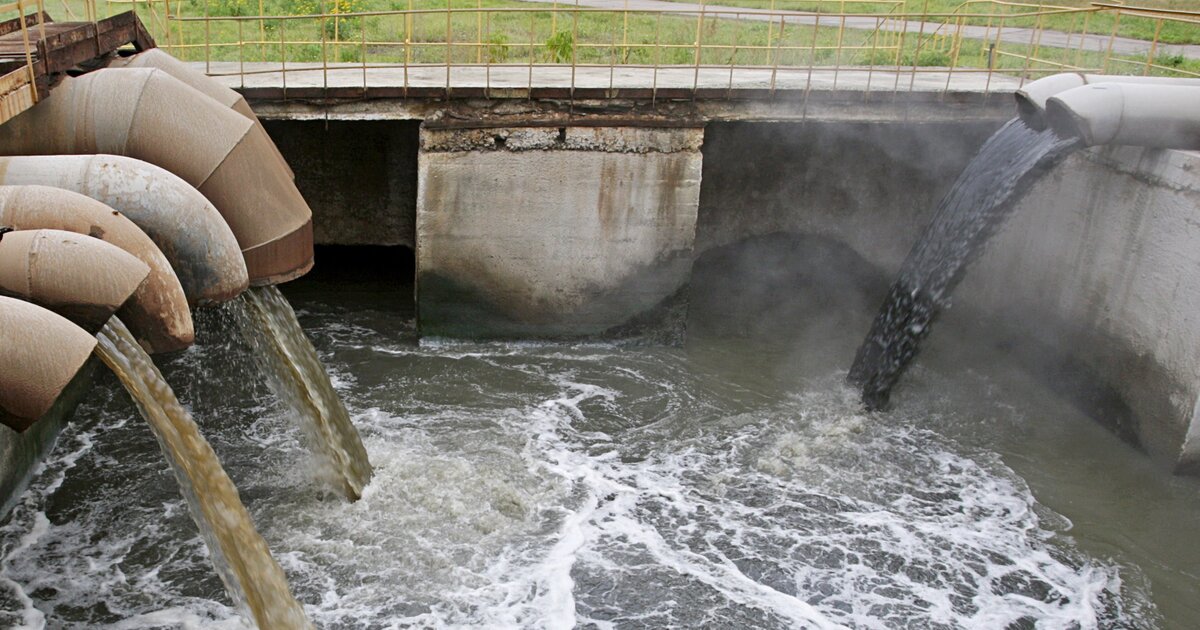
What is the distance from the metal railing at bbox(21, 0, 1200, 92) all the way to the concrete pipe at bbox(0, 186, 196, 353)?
416 cm

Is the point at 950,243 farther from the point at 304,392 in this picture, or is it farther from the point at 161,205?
the point at 161,205

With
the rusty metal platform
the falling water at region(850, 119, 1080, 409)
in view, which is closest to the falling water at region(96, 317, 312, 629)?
the rusty metal platform

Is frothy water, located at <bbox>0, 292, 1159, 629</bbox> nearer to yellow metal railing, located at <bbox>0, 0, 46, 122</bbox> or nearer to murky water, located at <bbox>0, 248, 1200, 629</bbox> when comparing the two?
murky water, located at <bbox>0, 248, 1200, 629</bbox>

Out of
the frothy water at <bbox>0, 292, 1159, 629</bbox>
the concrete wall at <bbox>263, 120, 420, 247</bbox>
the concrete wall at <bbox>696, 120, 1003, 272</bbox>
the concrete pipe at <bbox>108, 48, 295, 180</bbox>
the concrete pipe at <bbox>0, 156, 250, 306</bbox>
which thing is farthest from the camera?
the concrete wall at <bbox>263, 120, 420, 247</bbox>

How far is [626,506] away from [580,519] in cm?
37

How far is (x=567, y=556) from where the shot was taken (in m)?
6.27

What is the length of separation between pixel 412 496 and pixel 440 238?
2962mm

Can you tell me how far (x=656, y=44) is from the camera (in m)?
8.85

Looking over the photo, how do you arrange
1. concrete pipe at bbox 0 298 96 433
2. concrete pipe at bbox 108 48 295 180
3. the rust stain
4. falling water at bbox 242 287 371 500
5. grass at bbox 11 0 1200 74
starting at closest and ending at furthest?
concrete pipe at bbox 0 298 96 433, falling water at bbox 242 287 371 500, concrete pipe at bbox 108 48 295 180, the rust stain, grass at bbox 11 0 1200 74

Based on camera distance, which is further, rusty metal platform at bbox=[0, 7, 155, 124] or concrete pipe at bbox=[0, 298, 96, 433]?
rusty metal platform at bbox=[0, 7, 155, 124]

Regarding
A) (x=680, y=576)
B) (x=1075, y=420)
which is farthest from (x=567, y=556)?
(x=1075, y=420)

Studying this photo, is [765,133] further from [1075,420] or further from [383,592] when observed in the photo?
[383,592]

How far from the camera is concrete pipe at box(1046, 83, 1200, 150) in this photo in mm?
7637

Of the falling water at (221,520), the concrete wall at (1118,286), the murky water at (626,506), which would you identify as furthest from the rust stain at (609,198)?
the falling water at (221,520)
